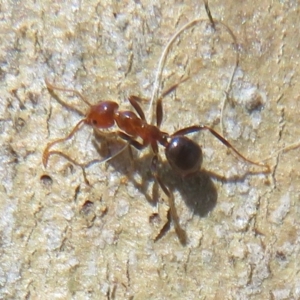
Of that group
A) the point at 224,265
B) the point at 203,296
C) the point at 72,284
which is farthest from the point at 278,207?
the point at 72,284

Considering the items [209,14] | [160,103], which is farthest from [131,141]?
[209,14]

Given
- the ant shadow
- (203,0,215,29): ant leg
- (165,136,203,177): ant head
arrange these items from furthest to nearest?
(203,0,215,29): ant leg
the ant shadow
(165,136,203,177): ant head

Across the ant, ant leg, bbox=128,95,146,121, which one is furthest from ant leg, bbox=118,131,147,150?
ant leg, bbox=128,95,146,121

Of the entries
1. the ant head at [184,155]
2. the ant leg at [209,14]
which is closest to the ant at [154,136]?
the ant head at [184,155]

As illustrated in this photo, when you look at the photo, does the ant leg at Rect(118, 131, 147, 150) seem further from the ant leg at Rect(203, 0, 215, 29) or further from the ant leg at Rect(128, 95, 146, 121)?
the ant leg at Rect(203, 0, 215, 29)

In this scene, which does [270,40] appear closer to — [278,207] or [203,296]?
[278,207]

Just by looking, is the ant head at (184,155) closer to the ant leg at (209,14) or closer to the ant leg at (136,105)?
the ant leg at (136,105)

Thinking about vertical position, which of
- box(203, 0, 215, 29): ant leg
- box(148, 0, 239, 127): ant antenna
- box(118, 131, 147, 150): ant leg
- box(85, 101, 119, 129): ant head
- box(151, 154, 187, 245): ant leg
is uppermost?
box(203, 0, 215, 29): ant leg
